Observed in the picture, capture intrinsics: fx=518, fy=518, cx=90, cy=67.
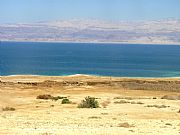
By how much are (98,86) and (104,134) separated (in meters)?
39.5

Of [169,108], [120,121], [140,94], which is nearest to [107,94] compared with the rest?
[140,94]

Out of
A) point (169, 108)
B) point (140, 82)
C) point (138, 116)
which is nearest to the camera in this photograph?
point (138, 116)

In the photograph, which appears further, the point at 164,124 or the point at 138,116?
the point at 138,116

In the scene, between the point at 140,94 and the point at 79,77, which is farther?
the point at 79,77

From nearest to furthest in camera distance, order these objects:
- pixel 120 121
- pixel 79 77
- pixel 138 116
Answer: pixel 120 121
pixel 138 116
pixel 79 77

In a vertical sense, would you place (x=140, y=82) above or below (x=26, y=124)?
above

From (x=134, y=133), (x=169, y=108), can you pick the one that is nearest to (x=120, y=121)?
(x=134, y=133)

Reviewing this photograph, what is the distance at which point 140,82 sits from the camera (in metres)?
66.6

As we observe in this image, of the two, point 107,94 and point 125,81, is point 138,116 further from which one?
point 125,81

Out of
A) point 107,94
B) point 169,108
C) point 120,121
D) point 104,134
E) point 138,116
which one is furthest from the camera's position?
point 107,94

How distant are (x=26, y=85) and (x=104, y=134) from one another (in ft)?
130

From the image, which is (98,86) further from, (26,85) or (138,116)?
(138,116)

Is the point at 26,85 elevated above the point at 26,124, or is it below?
above

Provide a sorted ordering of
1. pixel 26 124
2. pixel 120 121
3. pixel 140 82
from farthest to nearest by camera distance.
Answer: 1. pixel 140 82
2. pixel 120 121
3. pixel 26 124
